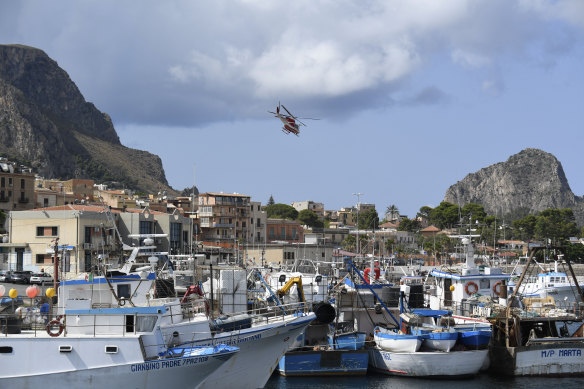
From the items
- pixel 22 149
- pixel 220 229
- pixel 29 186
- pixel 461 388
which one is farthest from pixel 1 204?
pixel 22 149

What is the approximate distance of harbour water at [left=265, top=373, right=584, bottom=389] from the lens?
29.4 m

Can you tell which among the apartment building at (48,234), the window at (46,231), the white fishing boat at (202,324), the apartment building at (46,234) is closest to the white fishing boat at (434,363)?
the white fishing boat at (202,324)

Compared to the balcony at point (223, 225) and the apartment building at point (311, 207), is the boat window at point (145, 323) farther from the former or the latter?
the apartment building at point (311, 207)

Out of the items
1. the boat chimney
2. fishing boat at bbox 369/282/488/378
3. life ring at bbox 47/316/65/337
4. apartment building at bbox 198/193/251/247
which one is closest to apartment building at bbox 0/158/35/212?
apartment building at bbox 198/193/251/247

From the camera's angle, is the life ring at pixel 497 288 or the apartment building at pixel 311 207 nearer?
the life ring at pixel 497 288

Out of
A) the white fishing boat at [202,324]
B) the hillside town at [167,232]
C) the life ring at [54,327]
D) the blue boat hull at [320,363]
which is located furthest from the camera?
the hillside town at [167,232]

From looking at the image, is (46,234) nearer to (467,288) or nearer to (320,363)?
(467,288)

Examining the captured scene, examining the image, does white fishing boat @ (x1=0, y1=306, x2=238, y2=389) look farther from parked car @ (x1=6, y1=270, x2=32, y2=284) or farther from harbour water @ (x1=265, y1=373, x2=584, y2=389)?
parked car @ (x1=6, y1=270, x2=32, y2=284)

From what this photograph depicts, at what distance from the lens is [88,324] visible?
23156mm

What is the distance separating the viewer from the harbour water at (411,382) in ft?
96.5

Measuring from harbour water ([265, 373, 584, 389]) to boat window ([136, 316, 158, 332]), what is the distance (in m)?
7.54

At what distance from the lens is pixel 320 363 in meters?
30.3

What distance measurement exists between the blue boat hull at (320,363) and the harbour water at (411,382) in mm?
267

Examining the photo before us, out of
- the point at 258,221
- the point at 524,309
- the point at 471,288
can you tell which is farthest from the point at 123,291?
the point at 258,221
